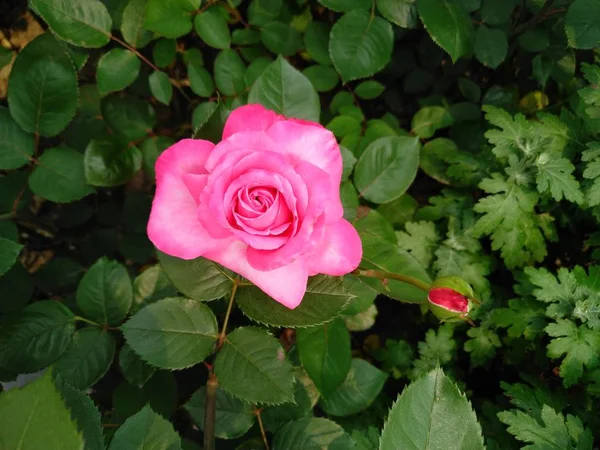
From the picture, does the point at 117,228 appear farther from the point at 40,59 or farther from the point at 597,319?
the point at 597,319

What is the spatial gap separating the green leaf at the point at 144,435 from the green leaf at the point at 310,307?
247mm

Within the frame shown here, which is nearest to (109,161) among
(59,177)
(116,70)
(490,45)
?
(59,177)

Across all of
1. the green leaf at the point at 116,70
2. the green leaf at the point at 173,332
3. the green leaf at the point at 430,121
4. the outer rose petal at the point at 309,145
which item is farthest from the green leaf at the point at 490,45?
the green leaf at the point at 173,332

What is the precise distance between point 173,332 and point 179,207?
31cm

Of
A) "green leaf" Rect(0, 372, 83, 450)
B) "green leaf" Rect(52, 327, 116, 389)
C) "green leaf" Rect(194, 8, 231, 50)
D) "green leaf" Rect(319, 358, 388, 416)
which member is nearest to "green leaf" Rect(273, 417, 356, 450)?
"green leaf" Rect(319, 358, 388, 416)

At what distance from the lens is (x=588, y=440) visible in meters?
1.21

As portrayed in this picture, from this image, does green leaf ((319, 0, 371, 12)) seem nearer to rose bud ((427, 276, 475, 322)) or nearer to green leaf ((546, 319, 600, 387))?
rose bud ((427, 276, 475, 322))

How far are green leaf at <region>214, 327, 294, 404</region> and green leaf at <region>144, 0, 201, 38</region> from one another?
813mm

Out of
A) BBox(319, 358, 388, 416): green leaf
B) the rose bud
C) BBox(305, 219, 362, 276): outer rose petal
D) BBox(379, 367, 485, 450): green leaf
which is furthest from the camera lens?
BBox(319, 358, 388, 416): green leaf

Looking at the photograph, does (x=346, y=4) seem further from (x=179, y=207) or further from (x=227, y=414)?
(x=227, y=414)

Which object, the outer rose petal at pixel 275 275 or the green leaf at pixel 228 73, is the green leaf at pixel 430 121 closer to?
the green leaf at pixel 228 73

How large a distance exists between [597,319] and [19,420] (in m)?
1.34

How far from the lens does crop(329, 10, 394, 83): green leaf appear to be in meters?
1.37

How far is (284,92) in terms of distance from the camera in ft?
3.58
